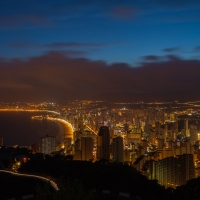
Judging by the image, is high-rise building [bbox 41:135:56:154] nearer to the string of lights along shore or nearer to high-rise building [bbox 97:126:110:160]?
the string of lights along shore

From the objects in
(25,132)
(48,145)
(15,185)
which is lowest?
Answer: (15,185)

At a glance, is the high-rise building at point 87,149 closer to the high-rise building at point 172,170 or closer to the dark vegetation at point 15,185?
the high-rise building at point 172,170

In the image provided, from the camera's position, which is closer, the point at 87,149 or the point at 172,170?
the point at 172,170

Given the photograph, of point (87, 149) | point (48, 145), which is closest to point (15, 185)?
point (87, 149)

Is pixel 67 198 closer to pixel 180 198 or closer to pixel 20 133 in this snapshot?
pixel 180 198

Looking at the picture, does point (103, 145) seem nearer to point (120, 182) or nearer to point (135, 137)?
point (135, 137)

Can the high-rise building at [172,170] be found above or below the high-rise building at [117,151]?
below

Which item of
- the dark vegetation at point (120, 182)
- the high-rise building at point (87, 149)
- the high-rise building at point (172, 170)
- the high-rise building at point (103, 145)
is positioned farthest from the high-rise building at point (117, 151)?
the dark vegetation at point (120, 182)

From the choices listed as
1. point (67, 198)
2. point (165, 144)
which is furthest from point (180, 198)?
point (165, 144)
